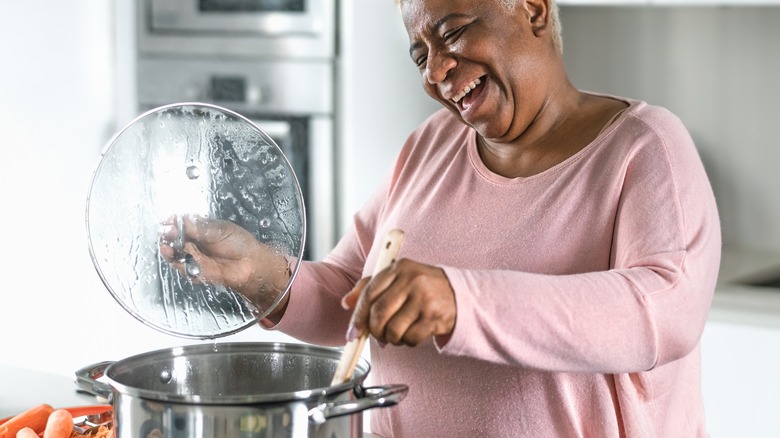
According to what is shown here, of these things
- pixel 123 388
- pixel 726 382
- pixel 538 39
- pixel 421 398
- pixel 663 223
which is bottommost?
pixel 726 382

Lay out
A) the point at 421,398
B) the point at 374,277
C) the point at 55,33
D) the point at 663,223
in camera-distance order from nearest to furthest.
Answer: the point at 374,277 → the point at 663,223 → the point at 421,398 → the point at 55,33

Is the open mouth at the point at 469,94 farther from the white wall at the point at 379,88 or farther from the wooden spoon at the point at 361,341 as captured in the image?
the white wall at the point at 379,88

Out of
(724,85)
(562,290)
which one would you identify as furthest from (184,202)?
(724,85)

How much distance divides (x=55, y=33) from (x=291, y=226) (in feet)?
6.26

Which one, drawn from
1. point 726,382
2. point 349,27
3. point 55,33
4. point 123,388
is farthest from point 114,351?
point 123,388

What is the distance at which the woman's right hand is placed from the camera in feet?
3.52

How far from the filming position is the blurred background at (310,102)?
2398mm

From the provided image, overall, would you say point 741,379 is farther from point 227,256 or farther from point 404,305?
point 404,305

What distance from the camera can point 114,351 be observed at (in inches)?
108

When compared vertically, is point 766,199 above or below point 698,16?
below

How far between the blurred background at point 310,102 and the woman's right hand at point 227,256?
123 centimetres

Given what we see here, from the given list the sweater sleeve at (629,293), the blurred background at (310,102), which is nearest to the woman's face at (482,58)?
the sweater sleeve at (629,293)

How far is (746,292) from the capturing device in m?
2.14

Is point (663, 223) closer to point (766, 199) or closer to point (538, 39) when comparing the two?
point (538, 39)
